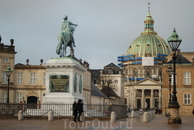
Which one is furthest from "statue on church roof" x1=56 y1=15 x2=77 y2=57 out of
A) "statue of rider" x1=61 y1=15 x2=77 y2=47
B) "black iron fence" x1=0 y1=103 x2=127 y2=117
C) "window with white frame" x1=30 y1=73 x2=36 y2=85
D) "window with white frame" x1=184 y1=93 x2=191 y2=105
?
"window with white frame" x1=184 y1=93 x2=191 y2=105

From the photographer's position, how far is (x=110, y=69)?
17550 centimetres

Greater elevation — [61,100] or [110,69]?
[110,69]

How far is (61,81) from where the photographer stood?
34.7 meters

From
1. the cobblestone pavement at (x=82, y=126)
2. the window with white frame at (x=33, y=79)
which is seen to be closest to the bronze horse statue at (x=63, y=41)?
the cobblestone pavement at (x=82, y=126)

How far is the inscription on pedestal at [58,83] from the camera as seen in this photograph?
1361 inches

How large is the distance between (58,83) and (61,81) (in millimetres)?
335

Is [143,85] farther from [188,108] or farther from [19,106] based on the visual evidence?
[19,106]

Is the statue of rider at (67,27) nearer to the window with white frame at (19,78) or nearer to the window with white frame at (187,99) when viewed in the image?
the window with white frame at (19,78)

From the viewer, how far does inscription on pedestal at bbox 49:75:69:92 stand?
34562mm

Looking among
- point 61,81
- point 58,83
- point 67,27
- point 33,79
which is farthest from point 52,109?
point 33,79

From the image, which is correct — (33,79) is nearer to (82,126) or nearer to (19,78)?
(19,78)

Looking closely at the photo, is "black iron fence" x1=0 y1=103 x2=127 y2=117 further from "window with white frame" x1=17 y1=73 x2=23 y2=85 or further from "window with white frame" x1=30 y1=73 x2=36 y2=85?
"window with white frame" x1=30 y1=73 x2=36 y2=85

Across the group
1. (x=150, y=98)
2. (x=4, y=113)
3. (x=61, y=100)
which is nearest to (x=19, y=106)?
(x=4, y=113)

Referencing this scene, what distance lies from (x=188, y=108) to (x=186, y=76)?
549 cm
